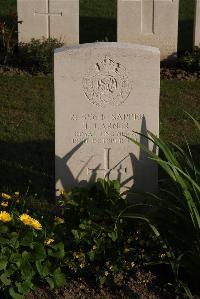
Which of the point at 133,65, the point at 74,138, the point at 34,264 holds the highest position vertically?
the point at 133,65

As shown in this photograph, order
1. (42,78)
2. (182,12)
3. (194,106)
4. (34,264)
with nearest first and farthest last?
(34,264)
(194,106)
(42,78)
(182,12)

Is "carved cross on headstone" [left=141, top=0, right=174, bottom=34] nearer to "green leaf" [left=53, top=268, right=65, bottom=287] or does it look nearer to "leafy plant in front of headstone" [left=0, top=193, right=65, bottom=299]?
"leafy plant in front of headstone" [left=0, top=193, right=65, bottom=299]

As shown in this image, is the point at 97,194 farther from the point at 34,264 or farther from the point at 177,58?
the point at 177,58

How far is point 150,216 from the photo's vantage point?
488 cm

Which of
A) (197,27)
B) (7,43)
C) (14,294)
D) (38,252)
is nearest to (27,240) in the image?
(38,252)

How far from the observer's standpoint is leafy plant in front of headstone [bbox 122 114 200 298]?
175 inches

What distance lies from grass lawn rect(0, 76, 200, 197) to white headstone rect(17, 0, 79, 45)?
0.99m

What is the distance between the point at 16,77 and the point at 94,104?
4027 mm

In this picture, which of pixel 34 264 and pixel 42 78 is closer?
pixel 34 264

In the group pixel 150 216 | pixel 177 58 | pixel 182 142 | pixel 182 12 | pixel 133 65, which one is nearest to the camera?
pixel 150 216

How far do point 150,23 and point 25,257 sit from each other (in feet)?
20.8

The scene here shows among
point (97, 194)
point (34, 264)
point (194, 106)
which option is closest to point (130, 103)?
point (97, 194)

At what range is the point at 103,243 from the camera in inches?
183

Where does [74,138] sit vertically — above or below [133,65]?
below
